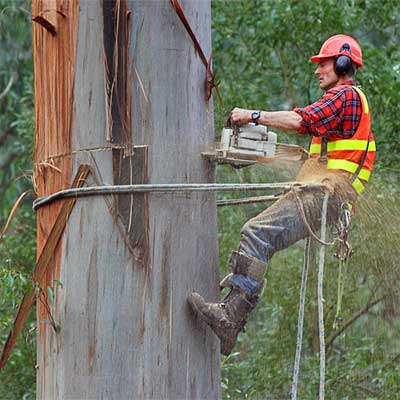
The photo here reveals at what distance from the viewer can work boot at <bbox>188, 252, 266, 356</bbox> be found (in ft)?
14.9

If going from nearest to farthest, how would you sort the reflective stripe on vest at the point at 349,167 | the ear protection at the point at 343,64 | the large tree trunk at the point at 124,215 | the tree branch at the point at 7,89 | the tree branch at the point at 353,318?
the large tree trunk at the point at 124,215 → the reflective stripe on vest at the point at 349,167 → the ear protection at the point at 343,64 → the tree branch at the point at 353,318 → the tree branch at the point at 7,89

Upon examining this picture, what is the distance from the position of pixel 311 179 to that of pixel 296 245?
4.58 m

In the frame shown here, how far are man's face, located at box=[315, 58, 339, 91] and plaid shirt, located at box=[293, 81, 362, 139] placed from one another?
22 centimetres

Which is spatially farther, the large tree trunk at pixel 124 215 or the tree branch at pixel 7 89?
the tree branch at pixel 7 89

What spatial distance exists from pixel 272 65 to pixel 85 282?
6551 millimetres

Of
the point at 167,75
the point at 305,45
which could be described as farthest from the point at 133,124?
the point at 305,45

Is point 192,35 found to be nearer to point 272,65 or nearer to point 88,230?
point 88,230

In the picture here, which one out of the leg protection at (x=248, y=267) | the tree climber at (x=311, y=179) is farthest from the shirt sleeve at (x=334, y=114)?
the leg protection at (x=248, y=267)

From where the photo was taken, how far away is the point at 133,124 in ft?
14.7

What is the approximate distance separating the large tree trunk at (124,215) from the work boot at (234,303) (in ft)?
0.21

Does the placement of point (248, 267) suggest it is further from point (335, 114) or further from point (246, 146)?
point (335, 114)

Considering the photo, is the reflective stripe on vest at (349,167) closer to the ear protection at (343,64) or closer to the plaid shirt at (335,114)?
the plaid shirt at (335,114)

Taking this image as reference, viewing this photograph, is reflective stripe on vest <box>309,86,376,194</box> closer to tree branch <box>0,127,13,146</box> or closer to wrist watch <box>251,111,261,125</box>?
wrist watch <box>251,111,261,125</box>

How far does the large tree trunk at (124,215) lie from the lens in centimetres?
436
